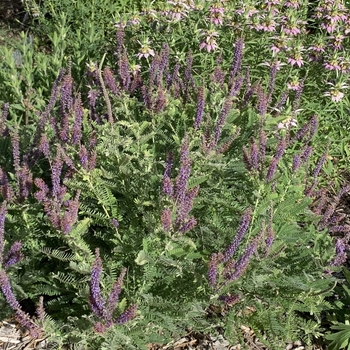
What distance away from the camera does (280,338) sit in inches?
108

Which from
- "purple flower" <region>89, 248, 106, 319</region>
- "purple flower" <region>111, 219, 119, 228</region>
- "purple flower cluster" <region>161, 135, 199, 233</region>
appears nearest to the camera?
"purple flower" <region>89, 248, 106, 319</region>

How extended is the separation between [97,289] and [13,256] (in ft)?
2.23

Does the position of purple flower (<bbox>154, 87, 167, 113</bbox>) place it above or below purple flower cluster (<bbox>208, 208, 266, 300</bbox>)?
above

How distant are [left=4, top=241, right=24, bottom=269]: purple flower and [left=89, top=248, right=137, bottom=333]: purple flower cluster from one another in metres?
0.48

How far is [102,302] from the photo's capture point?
1812 millimetres

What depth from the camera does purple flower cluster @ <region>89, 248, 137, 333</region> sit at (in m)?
1.71

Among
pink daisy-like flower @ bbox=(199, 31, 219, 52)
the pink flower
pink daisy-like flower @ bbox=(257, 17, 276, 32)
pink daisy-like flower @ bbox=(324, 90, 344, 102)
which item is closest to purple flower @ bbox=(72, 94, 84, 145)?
pink daisy-like flower @ bbox=(199, 31, 219, 52)

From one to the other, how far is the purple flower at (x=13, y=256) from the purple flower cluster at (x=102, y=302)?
48 cm

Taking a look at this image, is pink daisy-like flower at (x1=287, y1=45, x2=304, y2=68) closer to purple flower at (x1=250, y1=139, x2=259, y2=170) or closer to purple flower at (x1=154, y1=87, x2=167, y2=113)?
purple flower at (x1=154, y1=87, x2=167, y2=113)

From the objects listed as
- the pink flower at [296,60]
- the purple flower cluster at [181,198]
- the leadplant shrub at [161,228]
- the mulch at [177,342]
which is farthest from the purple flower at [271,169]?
the pink flower at [296,60]

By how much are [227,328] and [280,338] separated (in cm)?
42

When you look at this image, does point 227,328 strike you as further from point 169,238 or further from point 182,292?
point 169,238

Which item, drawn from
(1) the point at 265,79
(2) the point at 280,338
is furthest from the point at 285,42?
(2) the point at 280,338

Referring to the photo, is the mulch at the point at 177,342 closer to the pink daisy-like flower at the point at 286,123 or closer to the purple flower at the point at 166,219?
the purple flower at the point at 166,219
